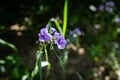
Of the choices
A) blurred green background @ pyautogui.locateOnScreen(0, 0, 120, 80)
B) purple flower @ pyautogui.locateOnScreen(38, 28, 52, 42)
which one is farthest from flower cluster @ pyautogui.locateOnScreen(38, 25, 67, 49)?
blurred green background @ pyautogui.locateOnScreen(0, 0, 120, 80)

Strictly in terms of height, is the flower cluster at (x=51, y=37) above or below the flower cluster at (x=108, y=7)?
below

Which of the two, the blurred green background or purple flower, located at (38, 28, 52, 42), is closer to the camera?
purple flower, located at (38, 28, 52, 42)

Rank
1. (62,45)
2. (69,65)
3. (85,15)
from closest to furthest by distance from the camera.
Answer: (62,45), (69,65), (85,15)

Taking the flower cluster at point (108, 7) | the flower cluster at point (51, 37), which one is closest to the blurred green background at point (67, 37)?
the flower cluster at point (108, 7)

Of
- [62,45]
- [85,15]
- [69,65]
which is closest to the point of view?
[62,45]

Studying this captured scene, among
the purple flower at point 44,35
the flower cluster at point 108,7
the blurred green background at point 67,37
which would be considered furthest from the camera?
the flower cluster at point 108,7

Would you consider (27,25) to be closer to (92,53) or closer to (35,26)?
(35,26)

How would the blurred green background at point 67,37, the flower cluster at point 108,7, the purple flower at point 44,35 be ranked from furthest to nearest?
1. the flower cluster at point 108,7
2. the blurred green background at point 67,37
3. the purple flower at point 44,35

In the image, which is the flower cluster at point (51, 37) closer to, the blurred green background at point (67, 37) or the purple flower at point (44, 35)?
the purple flower at point (44, 35)

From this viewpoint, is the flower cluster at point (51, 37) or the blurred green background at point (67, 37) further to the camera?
the blurred green background at point (67, 37)

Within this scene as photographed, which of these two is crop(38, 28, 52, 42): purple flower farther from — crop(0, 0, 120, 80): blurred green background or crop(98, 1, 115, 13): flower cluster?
crop(98, 1, 115, 13): flower cluster

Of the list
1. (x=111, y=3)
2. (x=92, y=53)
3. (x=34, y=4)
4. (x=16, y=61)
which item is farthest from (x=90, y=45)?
(x=16, y=61)
